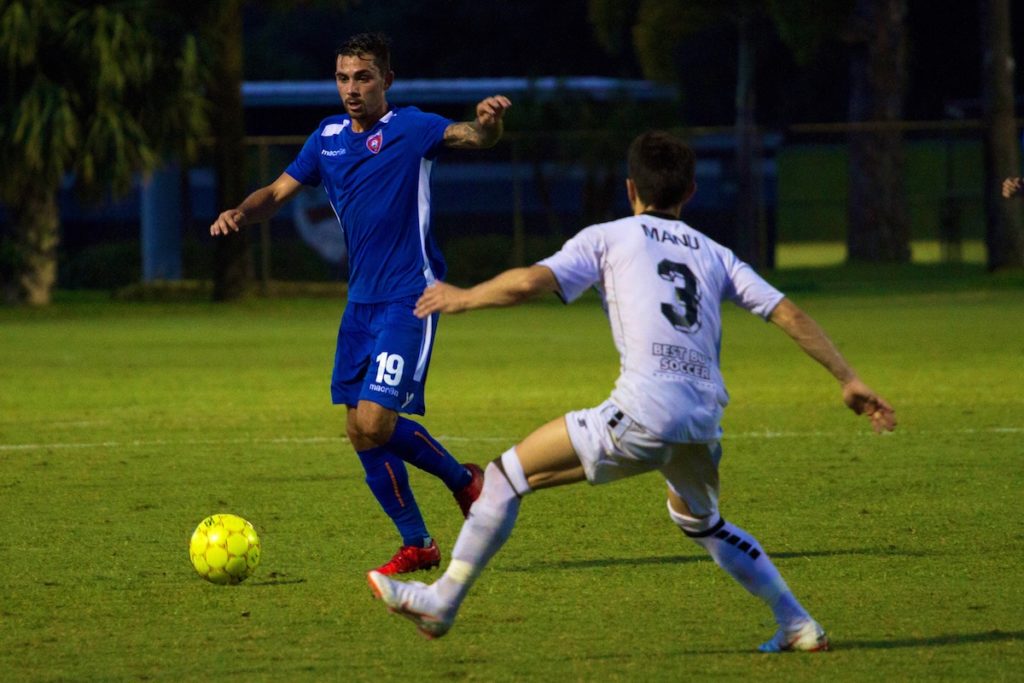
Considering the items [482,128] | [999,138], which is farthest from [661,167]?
[999,138]

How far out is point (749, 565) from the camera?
221 inches

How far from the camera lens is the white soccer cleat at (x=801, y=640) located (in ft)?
18.5

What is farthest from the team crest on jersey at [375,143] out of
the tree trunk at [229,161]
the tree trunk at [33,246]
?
the tree trunk at [229,161]

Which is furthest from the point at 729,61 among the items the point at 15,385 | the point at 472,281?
the point at 15,385

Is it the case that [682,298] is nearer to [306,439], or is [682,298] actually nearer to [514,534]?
[514,534]

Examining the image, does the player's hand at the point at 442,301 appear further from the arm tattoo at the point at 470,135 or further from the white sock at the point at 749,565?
the arm tattoo at the point at 470,135

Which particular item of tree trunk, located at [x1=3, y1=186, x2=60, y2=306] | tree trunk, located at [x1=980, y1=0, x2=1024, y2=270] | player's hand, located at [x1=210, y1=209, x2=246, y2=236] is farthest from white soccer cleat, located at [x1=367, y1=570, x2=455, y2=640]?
tree trunk, located at [x1=980, y1=0, x2=1024, y2=270]

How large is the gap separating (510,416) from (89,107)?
1644cm

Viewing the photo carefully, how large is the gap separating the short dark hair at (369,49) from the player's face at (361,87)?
17mm

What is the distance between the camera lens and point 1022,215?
32.0m

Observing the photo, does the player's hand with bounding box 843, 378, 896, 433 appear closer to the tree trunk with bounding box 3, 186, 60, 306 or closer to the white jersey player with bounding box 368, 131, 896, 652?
the white jersey player with bounding box 368, 131, 896, 652

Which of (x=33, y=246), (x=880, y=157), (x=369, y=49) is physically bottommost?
(x=33, y=246)

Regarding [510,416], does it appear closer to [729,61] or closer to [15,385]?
[15,385]

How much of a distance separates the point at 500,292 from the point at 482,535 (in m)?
0.82
